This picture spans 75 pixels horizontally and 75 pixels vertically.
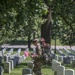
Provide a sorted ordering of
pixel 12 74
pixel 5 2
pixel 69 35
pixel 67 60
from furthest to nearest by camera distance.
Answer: pixel 69 35, pixel 67 60, pixel 12 74, pixel 5 2

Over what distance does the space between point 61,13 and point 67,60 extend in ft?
13.9

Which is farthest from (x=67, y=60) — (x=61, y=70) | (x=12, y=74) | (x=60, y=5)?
(x=61, y=70)

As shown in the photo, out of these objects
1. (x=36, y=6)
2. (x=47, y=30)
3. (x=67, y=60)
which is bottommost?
(x=67, y=60)

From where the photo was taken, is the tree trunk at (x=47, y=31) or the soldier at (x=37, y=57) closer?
the soldier at (x=37, y=57)

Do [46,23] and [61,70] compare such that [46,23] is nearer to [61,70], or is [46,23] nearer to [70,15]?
[70,15]

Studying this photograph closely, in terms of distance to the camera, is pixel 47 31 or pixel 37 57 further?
pixel 47 31

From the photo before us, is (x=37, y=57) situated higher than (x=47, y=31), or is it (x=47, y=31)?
(x=47, y=31)

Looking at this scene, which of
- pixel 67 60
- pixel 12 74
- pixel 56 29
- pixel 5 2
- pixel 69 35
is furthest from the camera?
pixel 56 29

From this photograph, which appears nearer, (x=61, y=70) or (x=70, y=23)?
(x=61, y=70)

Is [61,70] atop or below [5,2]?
below

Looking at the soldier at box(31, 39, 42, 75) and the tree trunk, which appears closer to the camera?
the soldier at box(31, 39, 42, 75)

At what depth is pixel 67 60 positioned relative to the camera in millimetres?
26328

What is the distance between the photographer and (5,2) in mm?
14453

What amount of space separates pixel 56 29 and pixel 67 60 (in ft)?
58.9
